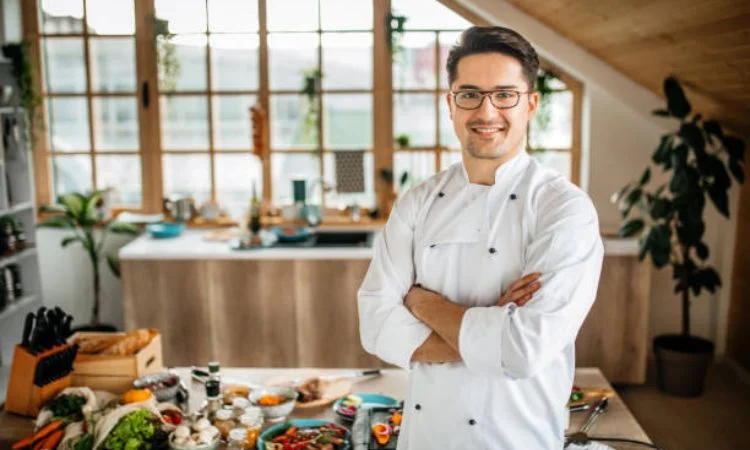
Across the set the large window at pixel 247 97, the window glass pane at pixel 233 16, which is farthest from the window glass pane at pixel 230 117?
the window glass pane at pixel 233 16

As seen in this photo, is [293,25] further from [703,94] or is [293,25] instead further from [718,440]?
[718,440]

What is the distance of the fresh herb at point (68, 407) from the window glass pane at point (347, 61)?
310 cm

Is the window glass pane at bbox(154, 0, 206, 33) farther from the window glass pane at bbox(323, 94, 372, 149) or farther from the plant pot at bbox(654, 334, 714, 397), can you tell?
the plant pot at bbox(654, 334, 714, 397)

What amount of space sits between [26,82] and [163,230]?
1.25 m

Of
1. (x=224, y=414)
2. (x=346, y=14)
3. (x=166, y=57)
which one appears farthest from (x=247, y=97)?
(x=224, y=414)

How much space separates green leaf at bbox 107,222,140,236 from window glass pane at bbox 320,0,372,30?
1.71 metres

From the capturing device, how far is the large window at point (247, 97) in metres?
5.00

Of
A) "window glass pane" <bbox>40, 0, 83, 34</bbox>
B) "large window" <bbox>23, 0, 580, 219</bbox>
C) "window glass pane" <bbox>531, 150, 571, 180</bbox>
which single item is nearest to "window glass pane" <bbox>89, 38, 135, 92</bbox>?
"large window" <bbox>23, 0, 580, 219</bbox>

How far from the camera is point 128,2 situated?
4.98m

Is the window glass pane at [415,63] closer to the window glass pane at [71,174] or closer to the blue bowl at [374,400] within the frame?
the window glass pane at [71,174]

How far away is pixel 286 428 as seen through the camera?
2.26m

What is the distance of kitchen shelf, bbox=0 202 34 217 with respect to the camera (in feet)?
15.1

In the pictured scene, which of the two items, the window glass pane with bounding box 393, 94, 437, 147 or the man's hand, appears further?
the window glass pane with bounding box 393, 94, 437, 147

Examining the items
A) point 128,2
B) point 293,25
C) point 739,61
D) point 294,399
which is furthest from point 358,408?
point 128,2
